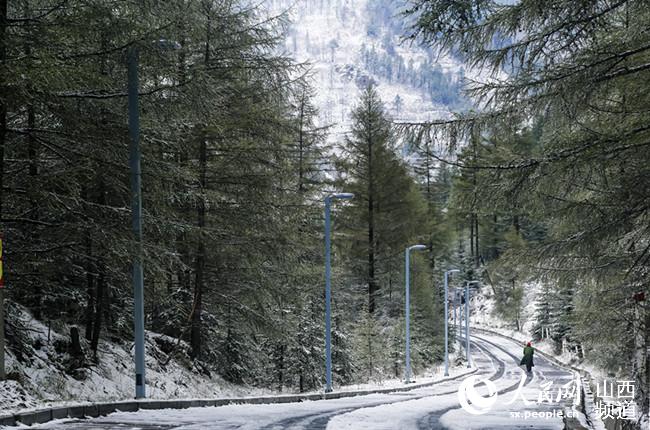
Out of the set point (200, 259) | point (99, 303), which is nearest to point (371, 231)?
point (200, 259)

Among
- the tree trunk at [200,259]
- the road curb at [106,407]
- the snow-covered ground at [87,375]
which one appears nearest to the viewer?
the road curb at [106,407]

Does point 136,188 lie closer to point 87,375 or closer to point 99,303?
point 99,303

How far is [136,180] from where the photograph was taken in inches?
443

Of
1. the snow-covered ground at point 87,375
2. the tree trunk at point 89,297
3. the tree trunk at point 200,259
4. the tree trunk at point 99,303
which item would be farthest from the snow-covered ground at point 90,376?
the tree trunk at point 200,259

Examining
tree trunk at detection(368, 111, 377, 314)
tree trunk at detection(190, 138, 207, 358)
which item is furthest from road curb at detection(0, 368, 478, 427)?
tree trunk at detection(368, 111, 377, 314)

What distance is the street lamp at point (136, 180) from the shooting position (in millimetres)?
10266

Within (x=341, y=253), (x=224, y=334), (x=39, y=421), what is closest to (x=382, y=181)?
(x=341, y=253)

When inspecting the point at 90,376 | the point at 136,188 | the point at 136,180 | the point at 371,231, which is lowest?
the point at 371,231

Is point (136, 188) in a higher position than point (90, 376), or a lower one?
higher

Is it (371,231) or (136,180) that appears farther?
(371,231)

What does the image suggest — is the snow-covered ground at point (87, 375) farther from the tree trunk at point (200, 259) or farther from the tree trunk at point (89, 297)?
the tree trunk at point (200, 259)

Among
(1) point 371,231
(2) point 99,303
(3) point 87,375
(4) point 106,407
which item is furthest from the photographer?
(1) point 371,231

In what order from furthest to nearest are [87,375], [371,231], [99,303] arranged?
[371,231] → [99,303] → [87,375]

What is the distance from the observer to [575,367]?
161 ft
